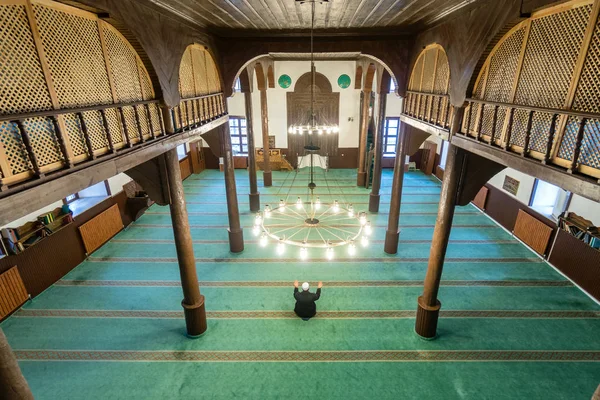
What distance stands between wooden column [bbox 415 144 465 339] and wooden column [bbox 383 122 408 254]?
2487 mm

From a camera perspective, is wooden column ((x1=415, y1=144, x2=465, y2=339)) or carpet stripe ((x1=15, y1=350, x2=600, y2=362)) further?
carpet stripe ((x1=15, y1=350, x2=600, y2=362))

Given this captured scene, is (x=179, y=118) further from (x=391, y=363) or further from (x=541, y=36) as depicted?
(x=391, y=363)

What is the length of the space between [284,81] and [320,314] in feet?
38.5

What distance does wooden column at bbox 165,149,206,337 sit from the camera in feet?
16.2

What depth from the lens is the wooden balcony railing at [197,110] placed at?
5.10 m

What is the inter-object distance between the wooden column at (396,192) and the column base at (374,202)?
259cm

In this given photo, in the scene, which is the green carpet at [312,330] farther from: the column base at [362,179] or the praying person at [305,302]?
the column base at [362,179]

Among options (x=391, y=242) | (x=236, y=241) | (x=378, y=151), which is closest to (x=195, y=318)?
(x=236, y=241)

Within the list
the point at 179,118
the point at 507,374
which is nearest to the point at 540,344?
the point at 507,374

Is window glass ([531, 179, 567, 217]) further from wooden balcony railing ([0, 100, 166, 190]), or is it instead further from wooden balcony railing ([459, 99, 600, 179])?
wooden balcony railing ([0, 100, 166, 190])

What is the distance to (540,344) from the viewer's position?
226 inches

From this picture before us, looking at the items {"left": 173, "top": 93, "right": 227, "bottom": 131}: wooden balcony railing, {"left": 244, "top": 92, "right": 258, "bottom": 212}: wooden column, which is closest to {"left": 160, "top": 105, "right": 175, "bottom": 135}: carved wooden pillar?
{"left": 173, "top": 93, "right": 227, "bottom": 131}: wooden balcony railing

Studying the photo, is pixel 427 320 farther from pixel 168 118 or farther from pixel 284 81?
pixel 284 81

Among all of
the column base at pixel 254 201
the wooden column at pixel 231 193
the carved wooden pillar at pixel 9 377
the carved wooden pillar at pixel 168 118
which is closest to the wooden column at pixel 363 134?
the column base at pixel 254 201
